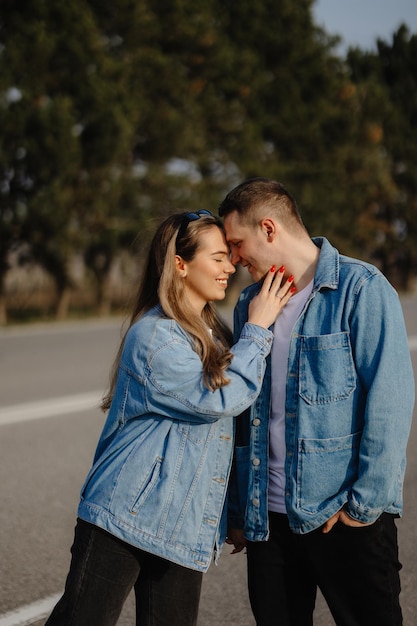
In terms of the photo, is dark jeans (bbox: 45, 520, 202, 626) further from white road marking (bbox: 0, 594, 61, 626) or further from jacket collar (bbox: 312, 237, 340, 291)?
white road marking (bbox: 0, 594, 61, 626)

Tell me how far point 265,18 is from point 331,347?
29.8m

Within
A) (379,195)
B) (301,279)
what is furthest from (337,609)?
(379,195)

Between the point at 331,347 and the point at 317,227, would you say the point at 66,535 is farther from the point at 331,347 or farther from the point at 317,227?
the point at 317,227

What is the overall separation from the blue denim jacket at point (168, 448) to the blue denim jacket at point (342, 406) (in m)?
0.13

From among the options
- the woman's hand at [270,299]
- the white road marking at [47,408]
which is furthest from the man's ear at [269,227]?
the white road marking at [47,408]

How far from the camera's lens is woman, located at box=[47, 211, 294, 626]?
7.91 feet

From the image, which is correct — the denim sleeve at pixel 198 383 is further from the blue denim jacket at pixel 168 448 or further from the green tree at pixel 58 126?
the green tree at pixel 58 126

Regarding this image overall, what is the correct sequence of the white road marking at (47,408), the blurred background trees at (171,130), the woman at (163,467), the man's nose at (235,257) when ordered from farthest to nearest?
A: 1. the blurred background trees at (171,130)
2. the white road marking at (47,408)
3. the man's nose at (235,257)
4. the woman at (163,467)

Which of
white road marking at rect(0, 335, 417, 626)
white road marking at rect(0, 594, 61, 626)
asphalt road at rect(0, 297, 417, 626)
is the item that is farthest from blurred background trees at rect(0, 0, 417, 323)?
white road marking at rect(0, 594, 61, 626)

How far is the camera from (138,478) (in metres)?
2.42

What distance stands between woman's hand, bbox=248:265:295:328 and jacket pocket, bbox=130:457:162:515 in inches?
21.3

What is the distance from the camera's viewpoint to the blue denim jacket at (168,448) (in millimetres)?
2418

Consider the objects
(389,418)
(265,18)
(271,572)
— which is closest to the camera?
(389,418)

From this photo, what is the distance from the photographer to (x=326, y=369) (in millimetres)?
2400
